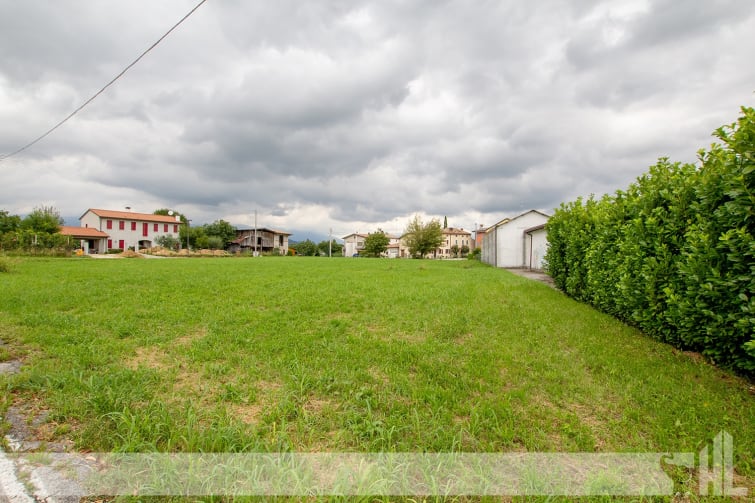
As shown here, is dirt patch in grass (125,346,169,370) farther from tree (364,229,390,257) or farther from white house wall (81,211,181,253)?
white house wall (81,211,181,253)

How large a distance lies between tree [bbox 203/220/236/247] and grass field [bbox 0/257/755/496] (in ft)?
207

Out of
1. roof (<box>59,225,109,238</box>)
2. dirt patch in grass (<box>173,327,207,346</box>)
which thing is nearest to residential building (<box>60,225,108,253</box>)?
roof (<box>59,225,109,238</box>)

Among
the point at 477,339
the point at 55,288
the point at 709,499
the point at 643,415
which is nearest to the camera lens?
the point at 709,499

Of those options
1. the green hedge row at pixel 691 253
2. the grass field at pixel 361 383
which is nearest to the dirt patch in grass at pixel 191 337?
the grass field at pixel 361 383

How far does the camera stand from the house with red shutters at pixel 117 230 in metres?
46.5

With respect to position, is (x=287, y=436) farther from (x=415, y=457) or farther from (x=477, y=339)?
(x=477, y=339)

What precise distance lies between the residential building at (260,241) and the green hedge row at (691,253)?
64.3 metres

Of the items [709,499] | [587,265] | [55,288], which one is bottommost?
[709,499]

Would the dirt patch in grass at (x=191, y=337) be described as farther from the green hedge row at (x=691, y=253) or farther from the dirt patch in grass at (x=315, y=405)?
the green hedge row at (x=691, y=253)

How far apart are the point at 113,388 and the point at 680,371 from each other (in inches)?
242

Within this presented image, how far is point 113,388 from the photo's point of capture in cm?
309

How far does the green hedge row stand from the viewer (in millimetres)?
3250

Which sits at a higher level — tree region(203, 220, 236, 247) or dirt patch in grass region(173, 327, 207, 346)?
tree region(203, 220, 236, 247)

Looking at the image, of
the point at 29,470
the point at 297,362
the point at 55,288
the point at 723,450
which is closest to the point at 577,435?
the point at 723,450
